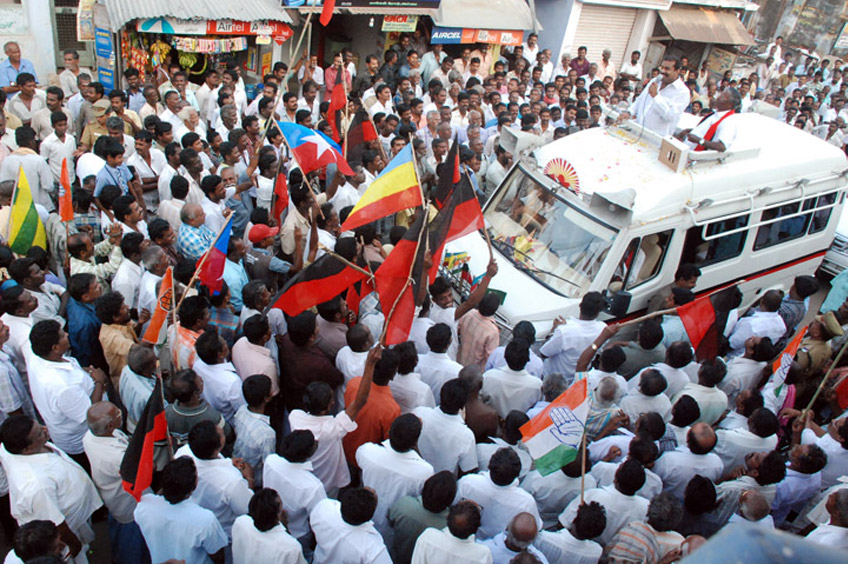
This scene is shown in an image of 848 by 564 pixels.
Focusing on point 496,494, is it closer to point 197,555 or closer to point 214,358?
point 197,555

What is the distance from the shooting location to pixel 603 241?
21.0 feet

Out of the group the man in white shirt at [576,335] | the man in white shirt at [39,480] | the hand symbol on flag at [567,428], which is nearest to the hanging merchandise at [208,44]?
the man in white shirt at [576,335]

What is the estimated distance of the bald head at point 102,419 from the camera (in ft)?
12.4

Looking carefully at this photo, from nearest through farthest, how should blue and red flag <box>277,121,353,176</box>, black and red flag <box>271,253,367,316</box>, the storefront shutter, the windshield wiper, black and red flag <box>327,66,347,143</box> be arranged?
1. black and red flag <box>271,253,367,316</box>
2. blue and red flag <box>277,121,353,176</box>
3. the windshield wiper
4. black and red flag <box>327,66,347,143</box>
5. the storefront shutter

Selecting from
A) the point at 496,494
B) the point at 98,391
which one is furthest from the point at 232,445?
the point at 496,494

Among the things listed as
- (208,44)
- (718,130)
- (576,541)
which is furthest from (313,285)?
(208,44)

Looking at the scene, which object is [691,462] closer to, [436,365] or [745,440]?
[745,440]

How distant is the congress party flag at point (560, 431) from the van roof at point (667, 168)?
296 centimetres

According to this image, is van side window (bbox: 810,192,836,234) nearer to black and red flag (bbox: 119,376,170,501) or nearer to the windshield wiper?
the windshield wiper

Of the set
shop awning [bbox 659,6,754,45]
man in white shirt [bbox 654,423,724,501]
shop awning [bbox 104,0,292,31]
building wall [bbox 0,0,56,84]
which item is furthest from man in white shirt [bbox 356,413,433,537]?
shop awning [bbox 659,6,754,45]

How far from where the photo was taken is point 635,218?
6.30 metres

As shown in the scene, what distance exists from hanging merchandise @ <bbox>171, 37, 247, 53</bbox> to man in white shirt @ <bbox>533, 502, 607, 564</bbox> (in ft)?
31.9

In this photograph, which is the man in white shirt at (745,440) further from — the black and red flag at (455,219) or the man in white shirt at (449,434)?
the black and red flag at (455,219)

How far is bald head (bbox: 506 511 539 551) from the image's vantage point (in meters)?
3.47
